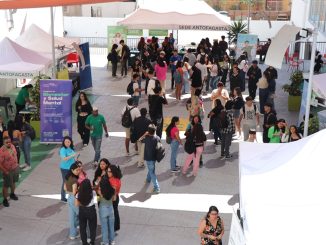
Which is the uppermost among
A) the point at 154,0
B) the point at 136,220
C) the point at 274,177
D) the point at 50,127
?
the point at 154,0

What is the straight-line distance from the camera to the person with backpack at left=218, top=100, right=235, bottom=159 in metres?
12.0

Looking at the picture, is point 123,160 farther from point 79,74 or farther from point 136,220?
point 79,74

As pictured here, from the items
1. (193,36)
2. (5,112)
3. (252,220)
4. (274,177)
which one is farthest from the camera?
(193,36)

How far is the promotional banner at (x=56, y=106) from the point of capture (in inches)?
507

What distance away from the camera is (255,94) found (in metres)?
17.4

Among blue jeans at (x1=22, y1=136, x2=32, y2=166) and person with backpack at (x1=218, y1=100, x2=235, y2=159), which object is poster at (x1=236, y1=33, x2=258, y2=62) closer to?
person with backpack at (x1=218, y1=100, x2=235, y2=159)

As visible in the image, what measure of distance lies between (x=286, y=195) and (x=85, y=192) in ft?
10.6

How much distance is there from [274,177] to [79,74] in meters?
13.0

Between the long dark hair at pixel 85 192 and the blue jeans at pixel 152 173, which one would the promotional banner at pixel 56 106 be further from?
the long dark hair at pixel 85 192

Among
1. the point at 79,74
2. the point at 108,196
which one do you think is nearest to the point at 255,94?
the point at 79,74

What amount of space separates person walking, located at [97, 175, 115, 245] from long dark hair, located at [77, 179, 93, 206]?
21 cm

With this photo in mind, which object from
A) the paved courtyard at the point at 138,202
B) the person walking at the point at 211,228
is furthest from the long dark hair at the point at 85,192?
the person walking at the point at 211,228

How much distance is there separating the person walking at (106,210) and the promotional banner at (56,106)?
4.54 m

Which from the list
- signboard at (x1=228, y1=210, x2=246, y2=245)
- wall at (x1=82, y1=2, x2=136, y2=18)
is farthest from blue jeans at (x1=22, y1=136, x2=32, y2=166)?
Answer: wall at (x1=82, y1=2, x2=136, y2=18)
